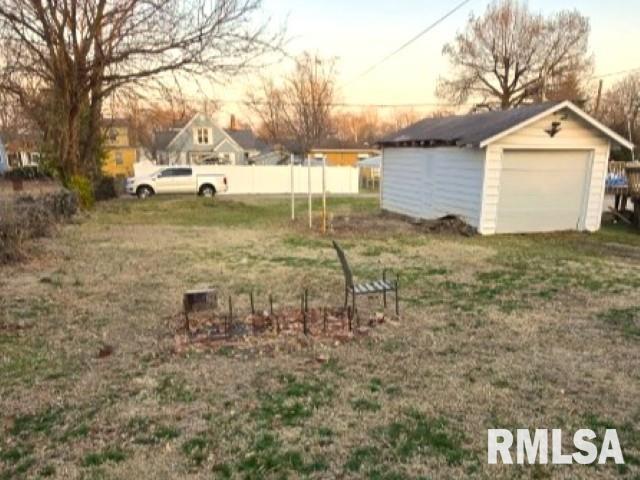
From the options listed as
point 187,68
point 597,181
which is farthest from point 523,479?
point 187,68

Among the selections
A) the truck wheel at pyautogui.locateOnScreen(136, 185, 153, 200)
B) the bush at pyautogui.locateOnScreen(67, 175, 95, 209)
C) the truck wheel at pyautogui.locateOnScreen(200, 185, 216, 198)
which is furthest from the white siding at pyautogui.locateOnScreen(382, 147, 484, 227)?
the truck wheel at pyautogui.locateOnScreen(136, 185, 153, 200)

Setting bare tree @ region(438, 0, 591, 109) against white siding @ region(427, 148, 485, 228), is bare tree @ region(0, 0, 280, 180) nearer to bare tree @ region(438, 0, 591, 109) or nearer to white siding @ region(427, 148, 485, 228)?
white siding @ region(427, 148, 485, 228)

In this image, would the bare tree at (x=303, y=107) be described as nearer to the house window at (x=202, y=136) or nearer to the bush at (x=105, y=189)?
the house window at (x=202, y=136)

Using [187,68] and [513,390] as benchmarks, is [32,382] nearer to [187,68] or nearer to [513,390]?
[513,390]

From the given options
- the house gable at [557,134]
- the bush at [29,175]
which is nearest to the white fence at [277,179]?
the bush at [29,175]

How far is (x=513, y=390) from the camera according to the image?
11.8 feet

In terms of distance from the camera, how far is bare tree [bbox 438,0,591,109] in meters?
31.0

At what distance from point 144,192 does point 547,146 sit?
17359 millimetres

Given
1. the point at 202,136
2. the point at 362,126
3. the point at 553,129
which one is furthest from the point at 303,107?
the point at 553,129

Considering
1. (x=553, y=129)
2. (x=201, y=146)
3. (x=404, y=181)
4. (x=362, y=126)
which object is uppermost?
(x=362, y=126)

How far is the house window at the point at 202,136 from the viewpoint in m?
41.2

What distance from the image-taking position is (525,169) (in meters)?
11.4

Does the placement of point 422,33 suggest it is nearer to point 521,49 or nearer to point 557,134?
point 557,134

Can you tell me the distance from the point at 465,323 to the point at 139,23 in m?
13.5
